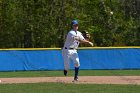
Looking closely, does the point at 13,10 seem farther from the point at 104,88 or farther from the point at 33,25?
the point at 104,88

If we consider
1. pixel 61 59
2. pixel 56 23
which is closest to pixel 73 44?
pixel 61 59

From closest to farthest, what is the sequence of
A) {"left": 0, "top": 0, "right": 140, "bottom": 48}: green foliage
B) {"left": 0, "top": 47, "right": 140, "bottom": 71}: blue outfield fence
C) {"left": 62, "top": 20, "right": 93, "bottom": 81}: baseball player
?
{"left": 62, "top": 20, "right": 93, "bottom": 81}: baseball player < {"left": 0, "top": 47, "right": 140, "bottom": 71}: blue outfield fence < {"left": 0, "top": 0, "right": 140, "bottom": 48}: green foliage

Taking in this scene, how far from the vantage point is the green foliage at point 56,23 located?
107 feet

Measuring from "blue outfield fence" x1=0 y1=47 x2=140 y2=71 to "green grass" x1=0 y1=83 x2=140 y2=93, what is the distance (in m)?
8.93

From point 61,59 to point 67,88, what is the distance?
1000cm

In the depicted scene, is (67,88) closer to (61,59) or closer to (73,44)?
(73,44)

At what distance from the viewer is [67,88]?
40.4ft

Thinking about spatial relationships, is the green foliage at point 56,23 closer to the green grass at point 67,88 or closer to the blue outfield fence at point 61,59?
the blue outfield fence at point 61,59

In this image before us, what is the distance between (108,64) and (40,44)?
10923 millimetres

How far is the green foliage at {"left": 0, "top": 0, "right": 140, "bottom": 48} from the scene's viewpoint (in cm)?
3247

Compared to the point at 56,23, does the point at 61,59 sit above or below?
above

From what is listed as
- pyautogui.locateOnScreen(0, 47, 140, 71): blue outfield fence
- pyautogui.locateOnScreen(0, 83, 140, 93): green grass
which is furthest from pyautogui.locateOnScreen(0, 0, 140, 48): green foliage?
pyautogui.locateOnScreen(0, 83, 140, 93): green grass

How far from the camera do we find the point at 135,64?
Result: 2247 centimetres

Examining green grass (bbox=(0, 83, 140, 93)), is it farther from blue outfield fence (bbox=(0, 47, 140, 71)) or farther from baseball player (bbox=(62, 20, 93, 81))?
blue outfield fence (bbox=(0, 47, 140, 71))
